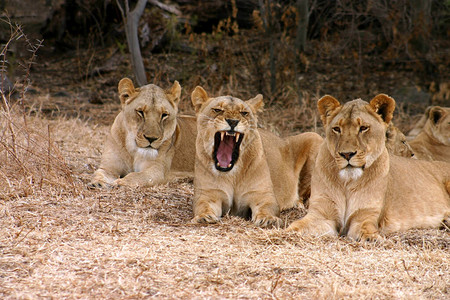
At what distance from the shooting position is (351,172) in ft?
14.5

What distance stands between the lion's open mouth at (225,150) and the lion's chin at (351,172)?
2.80ft

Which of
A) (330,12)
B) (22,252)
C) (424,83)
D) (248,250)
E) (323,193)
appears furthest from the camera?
(330,12)

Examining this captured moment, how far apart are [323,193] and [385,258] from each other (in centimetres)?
95

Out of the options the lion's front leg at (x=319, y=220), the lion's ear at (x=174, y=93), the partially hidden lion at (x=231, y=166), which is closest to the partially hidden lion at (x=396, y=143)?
the partially hidden lion at (x=231, y=166)

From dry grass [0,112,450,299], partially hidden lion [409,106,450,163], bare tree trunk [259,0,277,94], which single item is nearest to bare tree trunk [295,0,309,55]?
bare tree trunk [259,0,277,94]

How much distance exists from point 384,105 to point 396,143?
2312 mm

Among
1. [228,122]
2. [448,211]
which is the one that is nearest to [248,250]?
[228,122]

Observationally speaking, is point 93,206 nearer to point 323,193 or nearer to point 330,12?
point 323,193

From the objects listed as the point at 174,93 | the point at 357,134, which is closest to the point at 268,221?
the point at 357,134

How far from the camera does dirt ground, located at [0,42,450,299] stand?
10.4 ft

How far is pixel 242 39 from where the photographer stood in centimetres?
1204

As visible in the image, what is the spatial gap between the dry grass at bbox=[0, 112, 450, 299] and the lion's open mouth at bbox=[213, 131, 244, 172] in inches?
16.4

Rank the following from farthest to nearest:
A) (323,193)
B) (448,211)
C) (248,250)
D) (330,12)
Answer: (330,12) < (448,211) < (323,193) < (248,250)

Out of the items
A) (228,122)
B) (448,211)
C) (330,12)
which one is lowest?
(448,211)
